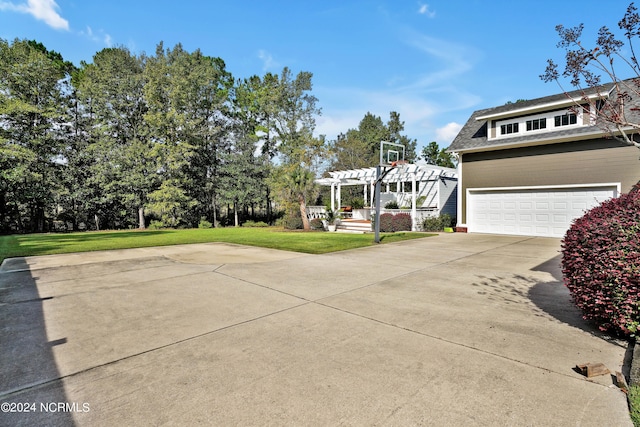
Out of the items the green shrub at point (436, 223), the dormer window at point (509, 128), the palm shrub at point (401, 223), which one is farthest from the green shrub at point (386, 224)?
the dormer window at point (509, 128)

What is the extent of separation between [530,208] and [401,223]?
5723 mm

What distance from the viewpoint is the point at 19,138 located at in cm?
1952

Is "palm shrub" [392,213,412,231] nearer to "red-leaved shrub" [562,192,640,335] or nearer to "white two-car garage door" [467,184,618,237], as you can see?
"white two-car garage door" [467,184,618,237]

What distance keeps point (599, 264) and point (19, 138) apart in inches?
1080

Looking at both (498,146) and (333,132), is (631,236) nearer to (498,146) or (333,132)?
(498,146)

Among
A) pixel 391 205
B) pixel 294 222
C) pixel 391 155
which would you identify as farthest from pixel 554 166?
pixel 294 222

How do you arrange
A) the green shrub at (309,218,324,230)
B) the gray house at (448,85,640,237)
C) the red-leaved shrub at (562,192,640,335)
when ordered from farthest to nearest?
the green shrub at (309,218,324,230), the gray house at (448,85,640,237), the red-leaved shrub at (562,192,640,335)

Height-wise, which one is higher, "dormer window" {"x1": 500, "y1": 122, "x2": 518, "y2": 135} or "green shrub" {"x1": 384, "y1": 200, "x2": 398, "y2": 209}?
"dormer window" {"x1": 500, "y1": 122, "x2": 518, "y2": 135}

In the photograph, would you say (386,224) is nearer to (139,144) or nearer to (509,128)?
(509,128)

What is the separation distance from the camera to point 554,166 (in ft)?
43.3

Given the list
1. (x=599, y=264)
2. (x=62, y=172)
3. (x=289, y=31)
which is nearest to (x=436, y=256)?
(x=599, y=264)

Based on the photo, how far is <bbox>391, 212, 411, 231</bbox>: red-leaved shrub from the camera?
16.5 meters

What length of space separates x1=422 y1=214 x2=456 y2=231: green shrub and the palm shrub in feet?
2.87

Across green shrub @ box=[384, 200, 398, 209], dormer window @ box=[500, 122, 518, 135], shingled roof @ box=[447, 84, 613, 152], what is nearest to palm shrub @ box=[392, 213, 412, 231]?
green shrub @ box=[384, 200, 398, 209]
